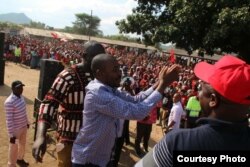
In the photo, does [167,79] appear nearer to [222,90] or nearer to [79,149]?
[79,149]

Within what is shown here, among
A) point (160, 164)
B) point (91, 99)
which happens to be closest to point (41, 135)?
point (91, 99)

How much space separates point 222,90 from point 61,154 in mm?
2166

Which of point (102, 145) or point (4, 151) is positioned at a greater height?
point (102, 145)

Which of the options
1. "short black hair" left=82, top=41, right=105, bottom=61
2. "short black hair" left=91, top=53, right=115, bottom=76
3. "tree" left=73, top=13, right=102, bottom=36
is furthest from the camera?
"tree" left=73, top=13, right=102, bottom=36

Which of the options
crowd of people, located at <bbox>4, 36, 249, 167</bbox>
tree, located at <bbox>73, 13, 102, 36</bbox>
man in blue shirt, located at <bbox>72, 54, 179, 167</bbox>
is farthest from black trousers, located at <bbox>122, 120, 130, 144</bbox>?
tree, located at <bbox>73, 13, 102, 36</bbox>

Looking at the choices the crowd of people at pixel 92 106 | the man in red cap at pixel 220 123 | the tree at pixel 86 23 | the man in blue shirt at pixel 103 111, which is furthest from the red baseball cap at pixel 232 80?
the tree at pixel 86 23

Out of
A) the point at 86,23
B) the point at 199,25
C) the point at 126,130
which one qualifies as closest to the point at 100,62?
the point at 126,130

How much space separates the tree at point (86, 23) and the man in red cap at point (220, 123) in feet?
309

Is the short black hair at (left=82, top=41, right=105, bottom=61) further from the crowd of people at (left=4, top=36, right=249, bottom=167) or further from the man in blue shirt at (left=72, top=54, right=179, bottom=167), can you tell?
the man in blue shirt at (left=72, top=54, right=179, bottom=167)

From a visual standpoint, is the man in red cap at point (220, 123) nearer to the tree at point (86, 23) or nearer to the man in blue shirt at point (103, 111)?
the man in blue shirt at point (103, 111)

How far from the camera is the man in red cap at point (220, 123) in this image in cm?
157

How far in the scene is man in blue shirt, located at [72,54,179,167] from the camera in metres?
2.65

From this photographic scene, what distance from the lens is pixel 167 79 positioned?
2602 mm

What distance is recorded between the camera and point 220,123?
159cm
